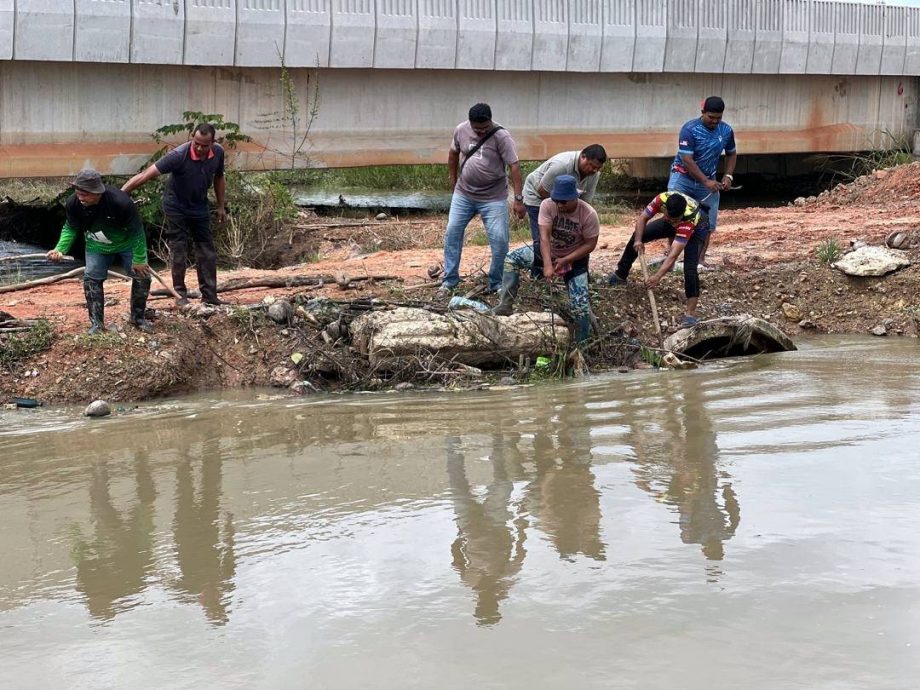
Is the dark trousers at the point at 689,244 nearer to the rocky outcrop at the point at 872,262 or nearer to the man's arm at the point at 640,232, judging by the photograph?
the man's arm at the point at 640,232

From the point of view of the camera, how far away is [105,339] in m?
8.21

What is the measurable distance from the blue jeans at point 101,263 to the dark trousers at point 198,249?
0.58 m

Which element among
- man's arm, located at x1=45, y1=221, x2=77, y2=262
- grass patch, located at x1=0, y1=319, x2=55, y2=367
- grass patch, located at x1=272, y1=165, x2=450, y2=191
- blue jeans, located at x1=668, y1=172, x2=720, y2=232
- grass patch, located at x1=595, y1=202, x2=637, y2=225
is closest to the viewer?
man's arm, located at x1=45, y1=221, x2=77, y2=262

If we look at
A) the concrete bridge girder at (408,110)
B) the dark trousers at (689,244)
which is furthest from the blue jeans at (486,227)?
the concrete bridge girder at (408,110)

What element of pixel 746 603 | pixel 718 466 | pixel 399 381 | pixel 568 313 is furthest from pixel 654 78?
pixel 746 603

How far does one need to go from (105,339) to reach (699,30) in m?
11.4

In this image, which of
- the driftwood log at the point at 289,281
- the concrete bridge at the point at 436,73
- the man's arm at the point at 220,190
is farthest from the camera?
the concrete bridge at the point at 436,73

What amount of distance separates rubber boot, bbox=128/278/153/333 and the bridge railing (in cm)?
513

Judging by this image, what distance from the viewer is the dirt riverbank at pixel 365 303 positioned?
8.09 metres

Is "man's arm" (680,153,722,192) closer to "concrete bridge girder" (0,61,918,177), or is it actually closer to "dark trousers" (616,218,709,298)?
"dark trousers" (616,218,709,298)

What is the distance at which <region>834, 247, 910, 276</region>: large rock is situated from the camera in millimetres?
10633

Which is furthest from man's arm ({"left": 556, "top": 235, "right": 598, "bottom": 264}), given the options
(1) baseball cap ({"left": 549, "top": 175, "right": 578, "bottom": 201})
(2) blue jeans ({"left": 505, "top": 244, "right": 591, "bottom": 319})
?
(1) baseball cap ({"left": 549, "top": 175, "right": 578, "bottom": 201})

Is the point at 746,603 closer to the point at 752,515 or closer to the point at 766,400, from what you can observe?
the point at 752,515

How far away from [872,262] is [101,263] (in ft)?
22.6
